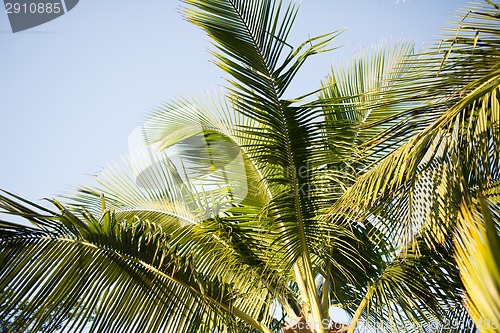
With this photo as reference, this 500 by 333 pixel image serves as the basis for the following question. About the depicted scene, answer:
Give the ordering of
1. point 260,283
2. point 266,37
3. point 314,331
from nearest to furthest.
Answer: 1. point 266,37
2. point 314,331
3. point 260,283

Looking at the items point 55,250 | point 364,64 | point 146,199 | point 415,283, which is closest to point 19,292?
point 55,250

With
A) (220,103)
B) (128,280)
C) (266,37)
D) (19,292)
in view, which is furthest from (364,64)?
(19,292)

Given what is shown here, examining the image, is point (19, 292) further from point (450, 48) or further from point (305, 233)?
point (450, 48)

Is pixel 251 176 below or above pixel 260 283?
above

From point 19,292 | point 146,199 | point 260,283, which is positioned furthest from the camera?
point 146,199

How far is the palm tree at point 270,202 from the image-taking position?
270cm

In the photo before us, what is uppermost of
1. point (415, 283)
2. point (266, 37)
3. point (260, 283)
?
point (266, 37)

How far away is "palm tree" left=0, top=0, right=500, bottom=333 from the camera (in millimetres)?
2703

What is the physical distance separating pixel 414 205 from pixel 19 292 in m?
2.81

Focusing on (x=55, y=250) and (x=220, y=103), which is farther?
(x=220, y=103)

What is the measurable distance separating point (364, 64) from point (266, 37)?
6.86ft

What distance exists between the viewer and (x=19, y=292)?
2.80m

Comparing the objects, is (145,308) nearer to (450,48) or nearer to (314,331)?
(314,331)

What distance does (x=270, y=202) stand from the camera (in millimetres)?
3590
